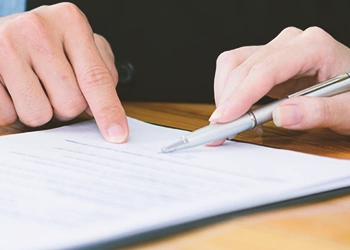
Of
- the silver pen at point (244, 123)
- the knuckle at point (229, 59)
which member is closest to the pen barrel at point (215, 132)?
the silver pen at point (244, 123)

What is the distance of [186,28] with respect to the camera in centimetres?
108

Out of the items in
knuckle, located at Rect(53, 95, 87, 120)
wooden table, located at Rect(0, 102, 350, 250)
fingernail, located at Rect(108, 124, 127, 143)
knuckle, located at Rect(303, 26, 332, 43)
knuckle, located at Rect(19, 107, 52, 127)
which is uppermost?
knuckle, located at Rect(303, 26, 332, 43)

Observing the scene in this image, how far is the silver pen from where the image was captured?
24.6 inches

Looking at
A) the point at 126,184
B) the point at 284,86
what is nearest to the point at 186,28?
the point at 284,86

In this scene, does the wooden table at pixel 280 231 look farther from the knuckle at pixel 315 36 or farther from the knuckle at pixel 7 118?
the knuckle at pixel 7 118

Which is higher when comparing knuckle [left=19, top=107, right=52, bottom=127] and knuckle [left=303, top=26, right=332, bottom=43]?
knuckle [left=303, top=26, right=332, bottom=43]

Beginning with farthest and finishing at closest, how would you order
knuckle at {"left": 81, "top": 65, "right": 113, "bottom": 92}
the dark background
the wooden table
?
the dark background, knuckle at {"left": 81, "top": 65, "right": 113, "bottom": 92}, the wooden table

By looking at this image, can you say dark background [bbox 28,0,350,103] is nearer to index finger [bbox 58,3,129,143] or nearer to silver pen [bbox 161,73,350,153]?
index finger [bbox 58,3,129,143]

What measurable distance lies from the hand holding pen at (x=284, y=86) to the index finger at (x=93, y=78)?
11 cm

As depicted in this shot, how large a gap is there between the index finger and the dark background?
0.29 m

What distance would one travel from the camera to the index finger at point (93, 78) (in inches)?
27.5

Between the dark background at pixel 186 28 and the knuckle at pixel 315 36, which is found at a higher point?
the knuckle at pixel 315 36

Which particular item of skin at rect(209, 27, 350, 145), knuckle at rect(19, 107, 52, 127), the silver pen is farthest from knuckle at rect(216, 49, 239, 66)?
knuckle at rect(19, 107, 52, 127)

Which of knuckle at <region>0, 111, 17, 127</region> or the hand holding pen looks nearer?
the hand holding pen
